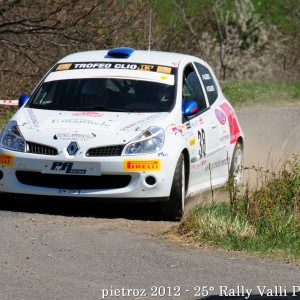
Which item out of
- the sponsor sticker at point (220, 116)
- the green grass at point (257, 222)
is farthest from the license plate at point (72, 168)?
the sponsor sticker at point (220, 116)

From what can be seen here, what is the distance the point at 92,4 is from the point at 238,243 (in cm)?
1148

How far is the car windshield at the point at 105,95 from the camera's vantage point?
955 cm

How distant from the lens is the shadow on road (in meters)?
9.13

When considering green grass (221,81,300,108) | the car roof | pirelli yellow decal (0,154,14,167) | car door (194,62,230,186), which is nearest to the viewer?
pirelli yellow decal (0,154,14,167)

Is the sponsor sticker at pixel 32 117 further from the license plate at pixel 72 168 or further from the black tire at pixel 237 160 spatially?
the black tire at pixel 237 160

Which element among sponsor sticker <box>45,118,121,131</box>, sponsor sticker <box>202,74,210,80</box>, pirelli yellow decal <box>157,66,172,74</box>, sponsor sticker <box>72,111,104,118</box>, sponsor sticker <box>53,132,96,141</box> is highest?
pirelli yellow decal <box>157,66,172,74</box>

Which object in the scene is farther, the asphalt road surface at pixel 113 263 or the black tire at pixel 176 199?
the black tire at pixel 176 199

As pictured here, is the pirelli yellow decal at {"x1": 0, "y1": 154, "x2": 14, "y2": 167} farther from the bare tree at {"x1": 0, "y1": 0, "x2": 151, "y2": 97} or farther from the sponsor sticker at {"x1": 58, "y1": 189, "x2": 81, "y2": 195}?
the bare tree at {"x1": 0, "y1": 0, "x2": 151, "y2": 97}

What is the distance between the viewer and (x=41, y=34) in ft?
59.4

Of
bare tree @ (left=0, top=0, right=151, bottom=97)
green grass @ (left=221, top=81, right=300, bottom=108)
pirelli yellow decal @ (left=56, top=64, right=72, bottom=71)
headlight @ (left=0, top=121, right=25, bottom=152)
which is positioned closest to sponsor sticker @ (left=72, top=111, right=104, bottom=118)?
headlight @ (left=0, top=121, right=25, bottom=152)

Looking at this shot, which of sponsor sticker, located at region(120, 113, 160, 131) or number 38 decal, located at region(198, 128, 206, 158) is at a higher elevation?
sponsor sticker, located at region(120, 113, 160, 131)

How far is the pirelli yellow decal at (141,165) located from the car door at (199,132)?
2.20 ft

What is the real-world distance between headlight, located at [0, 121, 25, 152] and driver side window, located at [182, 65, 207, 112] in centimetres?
194

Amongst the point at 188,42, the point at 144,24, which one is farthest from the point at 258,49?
the point at 144,24
